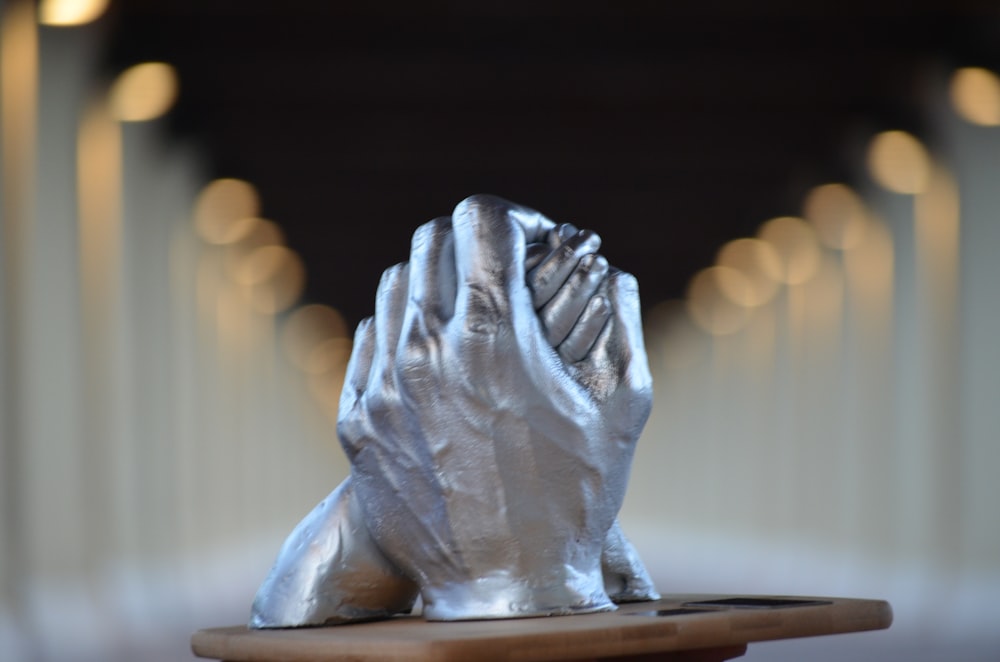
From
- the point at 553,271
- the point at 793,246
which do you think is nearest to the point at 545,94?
the point at 793,246

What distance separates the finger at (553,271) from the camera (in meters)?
2.62

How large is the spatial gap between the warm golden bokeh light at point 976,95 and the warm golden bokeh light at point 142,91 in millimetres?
8115

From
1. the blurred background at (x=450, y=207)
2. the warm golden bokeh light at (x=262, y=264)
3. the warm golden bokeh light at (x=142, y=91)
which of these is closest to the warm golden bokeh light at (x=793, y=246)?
the blurred background at (x=450, y=207)

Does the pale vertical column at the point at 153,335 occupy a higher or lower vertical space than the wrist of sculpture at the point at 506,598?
higher

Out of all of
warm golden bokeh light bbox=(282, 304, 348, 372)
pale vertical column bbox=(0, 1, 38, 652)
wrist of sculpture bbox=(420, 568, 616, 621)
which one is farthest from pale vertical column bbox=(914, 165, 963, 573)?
warm golden bokeh light bbox=(282, 304, 348, 372)

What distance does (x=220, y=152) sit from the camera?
68.7ft

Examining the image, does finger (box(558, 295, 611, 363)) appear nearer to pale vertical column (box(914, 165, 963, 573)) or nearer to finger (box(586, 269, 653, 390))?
finger (box(586, 269, 653, 390))

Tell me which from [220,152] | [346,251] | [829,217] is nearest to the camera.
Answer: [220,152]

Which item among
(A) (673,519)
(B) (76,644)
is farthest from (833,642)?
(A) (673,519)

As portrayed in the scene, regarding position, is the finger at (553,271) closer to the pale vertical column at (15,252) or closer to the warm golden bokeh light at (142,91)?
the pale vertical column at (15,252)

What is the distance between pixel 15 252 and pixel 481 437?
1010 centimetres

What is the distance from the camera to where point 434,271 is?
257 centimetres

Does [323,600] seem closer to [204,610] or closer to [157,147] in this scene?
[204,610]

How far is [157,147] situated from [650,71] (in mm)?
6031
